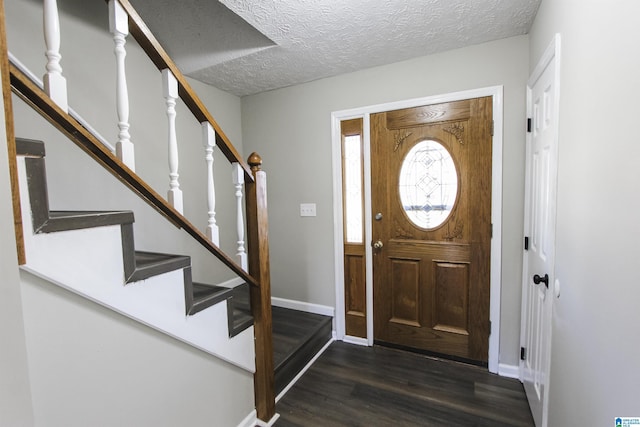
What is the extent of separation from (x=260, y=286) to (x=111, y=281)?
2.76 feet

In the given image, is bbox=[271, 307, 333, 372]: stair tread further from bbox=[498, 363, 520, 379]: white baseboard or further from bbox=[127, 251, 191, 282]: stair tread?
bbox=[498, 363, 520, 379]: white baseboard

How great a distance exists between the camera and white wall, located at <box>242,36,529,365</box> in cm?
210

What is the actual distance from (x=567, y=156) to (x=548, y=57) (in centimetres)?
63

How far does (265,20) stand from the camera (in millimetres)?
1779

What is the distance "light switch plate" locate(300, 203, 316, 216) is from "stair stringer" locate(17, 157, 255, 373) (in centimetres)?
152

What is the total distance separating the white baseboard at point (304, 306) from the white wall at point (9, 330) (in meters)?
2.38

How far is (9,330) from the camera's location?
0.60m

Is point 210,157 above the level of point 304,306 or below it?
above

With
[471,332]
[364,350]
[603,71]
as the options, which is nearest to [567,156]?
[603,71]

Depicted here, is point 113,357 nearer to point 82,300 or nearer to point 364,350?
point 82,300

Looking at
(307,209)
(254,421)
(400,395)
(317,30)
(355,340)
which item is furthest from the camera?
(307,209)

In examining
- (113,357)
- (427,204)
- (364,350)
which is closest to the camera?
(113,357)

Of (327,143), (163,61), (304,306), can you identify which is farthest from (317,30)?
(304,306)

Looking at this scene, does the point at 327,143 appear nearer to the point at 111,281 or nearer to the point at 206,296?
the point at 206,296
